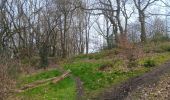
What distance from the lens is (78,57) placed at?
44656 millimetres

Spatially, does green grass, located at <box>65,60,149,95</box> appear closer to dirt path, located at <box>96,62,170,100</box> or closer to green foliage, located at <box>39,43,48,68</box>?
dirt path, located at <box>96,62,170,100</box>

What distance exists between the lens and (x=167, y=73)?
18.5 m

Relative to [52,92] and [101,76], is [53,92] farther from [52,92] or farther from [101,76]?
[101,76]

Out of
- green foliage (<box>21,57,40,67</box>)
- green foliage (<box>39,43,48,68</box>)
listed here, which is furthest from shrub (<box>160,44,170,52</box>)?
green foliage (<box>21,57,40,67</box>)

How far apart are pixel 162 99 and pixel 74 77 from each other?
12.4 metres

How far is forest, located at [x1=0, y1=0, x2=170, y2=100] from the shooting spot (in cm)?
1847

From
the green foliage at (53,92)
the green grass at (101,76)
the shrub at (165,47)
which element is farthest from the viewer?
the shrub at (165,47)

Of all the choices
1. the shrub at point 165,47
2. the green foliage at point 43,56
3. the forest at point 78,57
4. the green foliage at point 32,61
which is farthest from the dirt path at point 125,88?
the green foliage at point 32,61

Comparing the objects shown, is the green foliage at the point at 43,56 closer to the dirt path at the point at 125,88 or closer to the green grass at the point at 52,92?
the green grass at the point at 52,92

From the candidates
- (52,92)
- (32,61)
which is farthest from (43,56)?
(52,92)

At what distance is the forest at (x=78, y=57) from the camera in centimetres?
1847

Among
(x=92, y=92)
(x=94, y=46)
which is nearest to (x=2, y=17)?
(x=94, y=46)

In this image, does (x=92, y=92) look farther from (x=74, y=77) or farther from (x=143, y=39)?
(x=143, y=39)

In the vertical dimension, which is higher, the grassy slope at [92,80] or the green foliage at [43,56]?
the green foliage at [43,56]
